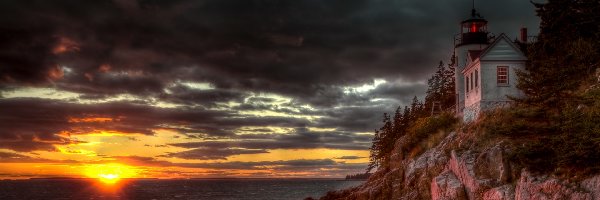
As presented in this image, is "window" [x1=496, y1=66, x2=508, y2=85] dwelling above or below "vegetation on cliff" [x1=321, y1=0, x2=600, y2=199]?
above

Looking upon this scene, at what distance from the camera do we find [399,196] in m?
36.2

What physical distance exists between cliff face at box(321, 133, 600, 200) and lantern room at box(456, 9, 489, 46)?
11.9 metres

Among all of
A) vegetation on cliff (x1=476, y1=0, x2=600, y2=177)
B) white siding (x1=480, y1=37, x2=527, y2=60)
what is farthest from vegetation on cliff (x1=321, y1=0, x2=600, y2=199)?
white siding (x1=480, y1=37, x2=527, y2=60)

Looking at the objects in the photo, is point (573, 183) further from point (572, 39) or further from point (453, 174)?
point (572, 39)

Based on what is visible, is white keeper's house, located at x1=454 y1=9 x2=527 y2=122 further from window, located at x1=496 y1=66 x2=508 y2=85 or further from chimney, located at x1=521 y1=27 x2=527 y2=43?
chimney, located at x1=521 y1=27 x2=527 y2=43

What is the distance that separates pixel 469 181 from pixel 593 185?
832 centimetres

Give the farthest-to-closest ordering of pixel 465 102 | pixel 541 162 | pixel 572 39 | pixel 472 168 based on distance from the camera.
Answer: pixel 465 102, pixel 572 39, pixel 472 168, pixel 541 162

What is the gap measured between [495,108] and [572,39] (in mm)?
6588

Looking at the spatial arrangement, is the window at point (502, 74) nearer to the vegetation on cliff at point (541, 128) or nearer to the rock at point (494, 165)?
the vegetation on cliff at point (541, 128)

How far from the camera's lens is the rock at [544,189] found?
20255 mm

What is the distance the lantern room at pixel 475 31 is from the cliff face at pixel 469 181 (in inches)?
469

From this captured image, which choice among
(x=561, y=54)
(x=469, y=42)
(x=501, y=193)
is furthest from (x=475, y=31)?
(x=501, y=193)

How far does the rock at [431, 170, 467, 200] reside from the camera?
28391 millimetres

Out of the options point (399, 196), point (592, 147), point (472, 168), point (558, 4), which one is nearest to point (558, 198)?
point (592, 147)
